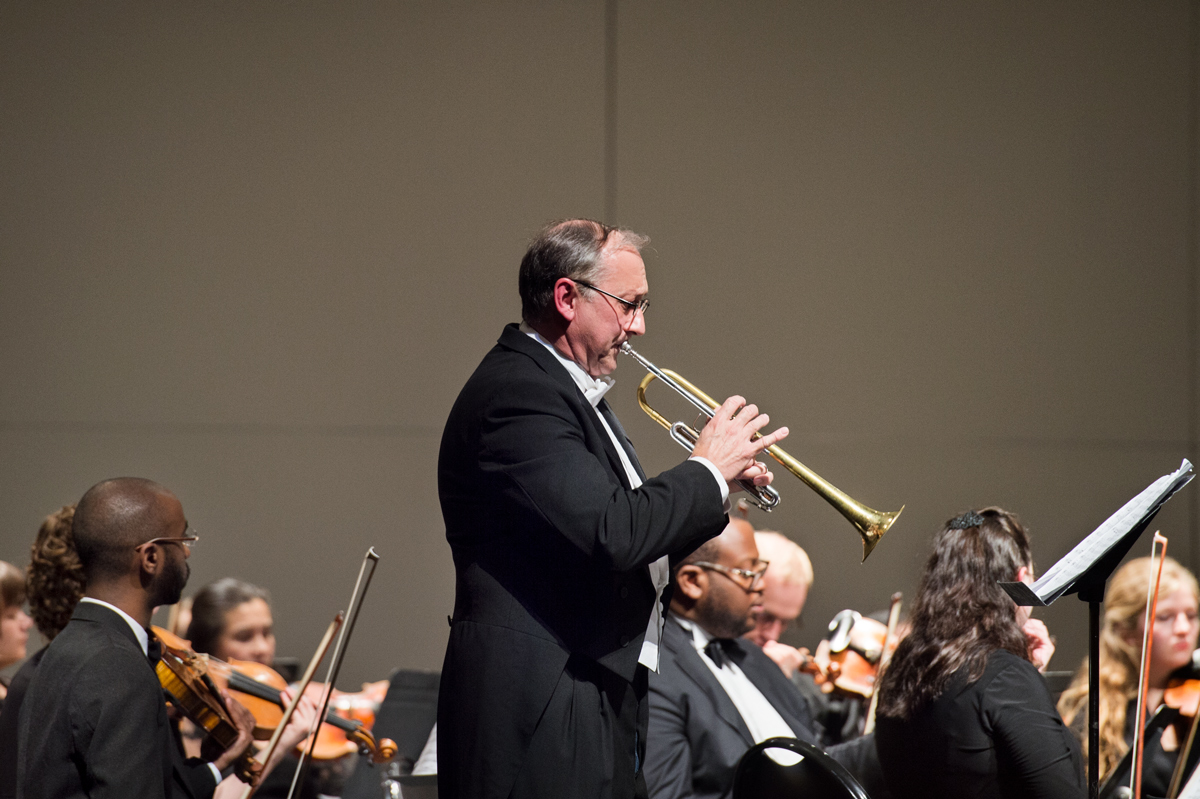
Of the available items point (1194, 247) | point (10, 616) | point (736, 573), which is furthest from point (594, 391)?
point (1194, 247)

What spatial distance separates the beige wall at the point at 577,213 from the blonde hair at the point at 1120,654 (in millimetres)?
1407

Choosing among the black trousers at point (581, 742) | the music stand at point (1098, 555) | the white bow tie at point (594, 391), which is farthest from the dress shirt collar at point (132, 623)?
the music stand at point (1098, 555)

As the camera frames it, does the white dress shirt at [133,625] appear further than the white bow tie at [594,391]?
Yes

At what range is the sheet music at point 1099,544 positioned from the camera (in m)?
1.64

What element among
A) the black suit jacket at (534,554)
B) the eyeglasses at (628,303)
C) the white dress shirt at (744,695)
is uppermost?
the eyeglasses at (628,303)

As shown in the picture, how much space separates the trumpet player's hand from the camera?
180 centimetres

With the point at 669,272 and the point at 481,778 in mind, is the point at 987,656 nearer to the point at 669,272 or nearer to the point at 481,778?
the point at 481,778

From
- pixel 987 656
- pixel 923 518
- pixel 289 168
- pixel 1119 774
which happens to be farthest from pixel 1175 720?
pixel 289 168

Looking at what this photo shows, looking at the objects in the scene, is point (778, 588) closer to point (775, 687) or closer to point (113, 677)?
point (775, 687)

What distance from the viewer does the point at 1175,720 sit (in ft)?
10.3

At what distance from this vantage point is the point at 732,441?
1820 mm

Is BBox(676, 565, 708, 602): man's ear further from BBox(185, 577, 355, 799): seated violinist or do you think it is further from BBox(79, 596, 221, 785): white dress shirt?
BBox(79, 596, 221, 785): white dress shirt

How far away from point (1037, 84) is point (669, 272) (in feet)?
5.83

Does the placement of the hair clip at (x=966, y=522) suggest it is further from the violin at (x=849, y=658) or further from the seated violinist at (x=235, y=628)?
the seated violinist at (x=235, y=628)
